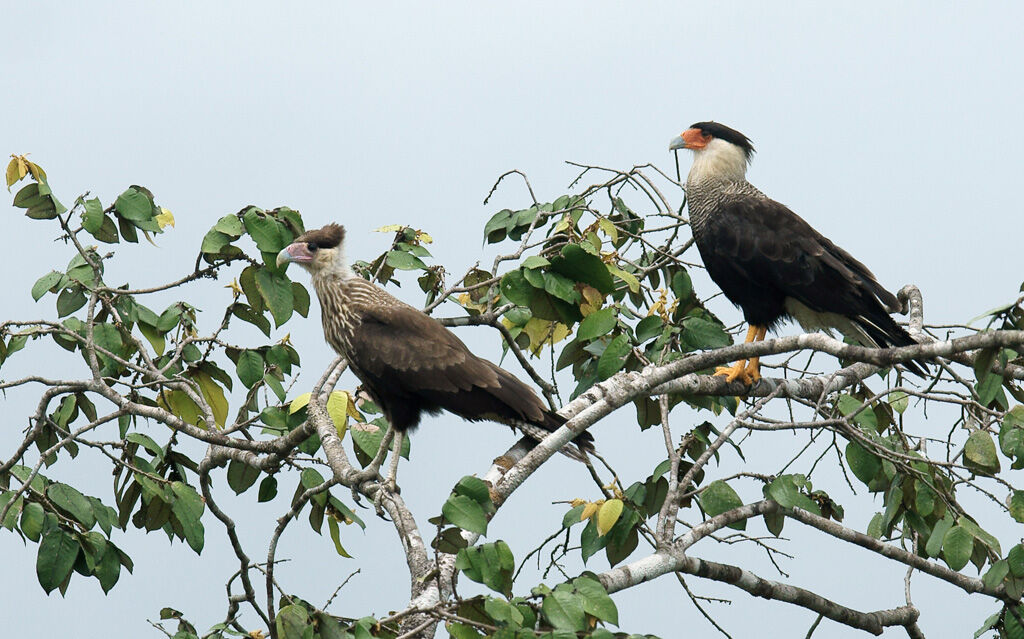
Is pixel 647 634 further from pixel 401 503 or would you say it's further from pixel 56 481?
pixel 56 481

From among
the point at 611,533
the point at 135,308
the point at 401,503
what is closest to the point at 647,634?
the point at 611,533

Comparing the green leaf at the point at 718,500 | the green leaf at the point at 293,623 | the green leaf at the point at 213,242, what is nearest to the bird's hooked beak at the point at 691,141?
the green leaf at the point at 718,500

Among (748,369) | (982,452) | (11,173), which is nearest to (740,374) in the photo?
(748,369)

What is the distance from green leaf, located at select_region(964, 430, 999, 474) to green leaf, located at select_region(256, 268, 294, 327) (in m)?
2.59

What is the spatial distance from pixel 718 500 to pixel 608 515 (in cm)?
62

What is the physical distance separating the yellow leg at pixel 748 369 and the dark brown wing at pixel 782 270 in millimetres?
97

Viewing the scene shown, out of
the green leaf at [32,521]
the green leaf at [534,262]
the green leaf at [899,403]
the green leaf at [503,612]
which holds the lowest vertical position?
the green leaf at [503,612]

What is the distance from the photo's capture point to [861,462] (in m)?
4.07

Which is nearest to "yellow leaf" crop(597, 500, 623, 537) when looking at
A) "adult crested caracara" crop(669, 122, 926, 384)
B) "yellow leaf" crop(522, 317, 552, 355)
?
"yellow leaf" crop(522, 317, 552, 355)

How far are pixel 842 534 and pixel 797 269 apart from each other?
4.85 ft

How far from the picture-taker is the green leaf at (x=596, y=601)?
266cm

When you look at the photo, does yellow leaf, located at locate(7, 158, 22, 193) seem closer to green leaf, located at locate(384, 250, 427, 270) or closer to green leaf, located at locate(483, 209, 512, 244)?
green leaf, located at locate(384, 250, 427, 270)

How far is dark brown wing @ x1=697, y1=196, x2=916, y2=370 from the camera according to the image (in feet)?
16.5

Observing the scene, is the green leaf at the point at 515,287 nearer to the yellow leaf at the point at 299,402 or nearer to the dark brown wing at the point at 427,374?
the dark brown wing at the point at 427,374
